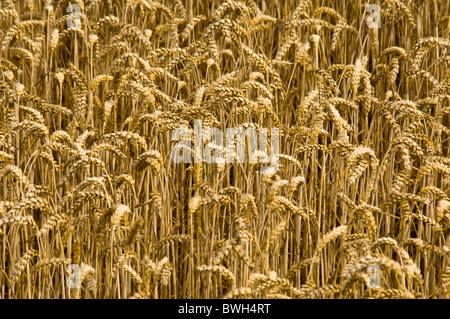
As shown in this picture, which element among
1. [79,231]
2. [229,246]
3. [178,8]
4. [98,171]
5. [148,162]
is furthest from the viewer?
[178,8]

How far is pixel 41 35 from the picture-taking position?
2.26 meters

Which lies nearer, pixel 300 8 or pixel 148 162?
pixel 148 162

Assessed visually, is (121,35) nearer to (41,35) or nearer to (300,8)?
(41,35)

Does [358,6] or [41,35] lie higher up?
[358,6]

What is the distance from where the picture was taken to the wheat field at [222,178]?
4.27 feet

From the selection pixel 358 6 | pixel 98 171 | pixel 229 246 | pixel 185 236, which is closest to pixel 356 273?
pixel 229 246

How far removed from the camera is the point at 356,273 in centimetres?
107

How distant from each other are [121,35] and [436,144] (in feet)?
4.07

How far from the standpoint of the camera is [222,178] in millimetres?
1664

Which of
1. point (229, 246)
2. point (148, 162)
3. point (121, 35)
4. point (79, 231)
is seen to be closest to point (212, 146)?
point (148, 162)

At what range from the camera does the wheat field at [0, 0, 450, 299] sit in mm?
1301

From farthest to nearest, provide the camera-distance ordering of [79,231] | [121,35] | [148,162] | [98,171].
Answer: [121,35] → [98,171] → [79,231] → [148,162]
